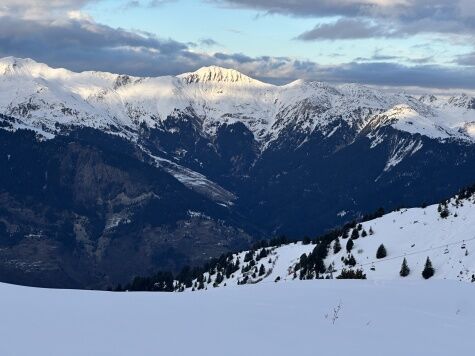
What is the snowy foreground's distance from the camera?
51.4 feet

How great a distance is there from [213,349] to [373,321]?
5726mm

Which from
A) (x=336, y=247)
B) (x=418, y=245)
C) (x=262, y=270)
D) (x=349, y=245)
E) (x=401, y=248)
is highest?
(x=418, y=245)

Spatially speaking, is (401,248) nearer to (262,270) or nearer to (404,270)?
(404,270)

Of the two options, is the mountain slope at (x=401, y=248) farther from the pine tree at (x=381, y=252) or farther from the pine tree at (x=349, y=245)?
the pine tree at (x=381, y=252)

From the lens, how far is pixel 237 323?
60.0 feet

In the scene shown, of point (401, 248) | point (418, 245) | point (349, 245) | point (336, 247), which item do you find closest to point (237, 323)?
point (418, 245)

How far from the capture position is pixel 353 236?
104250 millimetres

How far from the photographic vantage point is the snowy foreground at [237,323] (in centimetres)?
1567

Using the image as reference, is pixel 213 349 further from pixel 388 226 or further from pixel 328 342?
pixel 388 226

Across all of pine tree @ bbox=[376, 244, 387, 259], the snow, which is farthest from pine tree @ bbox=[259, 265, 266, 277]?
pine tree @ bbox=[376, 244, 387, 259]

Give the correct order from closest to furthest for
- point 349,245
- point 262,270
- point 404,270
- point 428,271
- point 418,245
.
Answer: point 428,271, point 404,270, point 418,245, point 349,245, point 262,270

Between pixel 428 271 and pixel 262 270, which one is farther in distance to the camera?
pixel 262 270

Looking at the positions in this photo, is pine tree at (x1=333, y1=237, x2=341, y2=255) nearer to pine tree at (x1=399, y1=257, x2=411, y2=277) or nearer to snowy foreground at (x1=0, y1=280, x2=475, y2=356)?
pine tree at (x1=399, y1=257, x2=411, y2=277)

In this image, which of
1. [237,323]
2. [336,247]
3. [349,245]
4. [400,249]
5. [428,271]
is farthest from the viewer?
[336,247]
